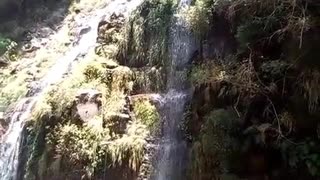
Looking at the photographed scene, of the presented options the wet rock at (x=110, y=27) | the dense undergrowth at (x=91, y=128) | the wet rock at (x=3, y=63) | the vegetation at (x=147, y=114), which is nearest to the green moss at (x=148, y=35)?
the dense undergrowth at (x=91, y=128)

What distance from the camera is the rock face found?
6.51 meters

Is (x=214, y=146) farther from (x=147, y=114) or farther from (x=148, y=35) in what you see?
(x=148, y=35)

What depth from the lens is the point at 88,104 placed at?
6652 millimetres

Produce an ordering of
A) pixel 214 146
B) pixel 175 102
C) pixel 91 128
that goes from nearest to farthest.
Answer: pixel 214 146, pixel 175 102, pixel 91 128

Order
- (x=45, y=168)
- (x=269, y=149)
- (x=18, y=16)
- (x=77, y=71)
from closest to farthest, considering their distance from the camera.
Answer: (x=269, y=149) → (x=45, y=168) → (x=77, y=71) → (x=18, y=16)

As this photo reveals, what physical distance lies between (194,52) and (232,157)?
2154 mm

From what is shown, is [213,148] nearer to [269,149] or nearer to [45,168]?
[269,149]

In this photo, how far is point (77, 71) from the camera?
24.1ft

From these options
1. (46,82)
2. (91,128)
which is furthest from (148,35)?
(46,82)

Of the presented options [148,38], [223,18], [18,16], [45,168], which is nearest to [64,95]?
[45,168]

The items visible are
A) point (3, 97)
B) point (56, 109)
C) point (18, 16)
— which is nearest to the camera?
point (56, 109)

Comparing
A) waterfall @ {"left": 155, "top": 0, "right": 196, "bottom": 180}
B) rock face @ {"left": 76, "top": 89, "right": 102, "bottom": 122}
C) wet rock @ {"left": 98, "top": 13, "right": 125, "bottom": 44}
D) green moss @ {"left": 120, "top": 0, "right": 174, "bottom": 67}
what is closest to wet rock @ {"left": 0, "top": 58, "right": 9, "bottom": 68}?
wet rock @ {"left": 98, "top": 13, "right": 125, "bottom": 44}

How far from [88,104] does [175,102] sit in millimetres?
1365

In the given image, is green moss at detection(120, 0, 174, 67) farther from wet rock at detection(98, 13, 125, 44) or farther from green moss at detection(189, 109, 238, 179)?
green moss at detection(189, 109, 238, 179)
